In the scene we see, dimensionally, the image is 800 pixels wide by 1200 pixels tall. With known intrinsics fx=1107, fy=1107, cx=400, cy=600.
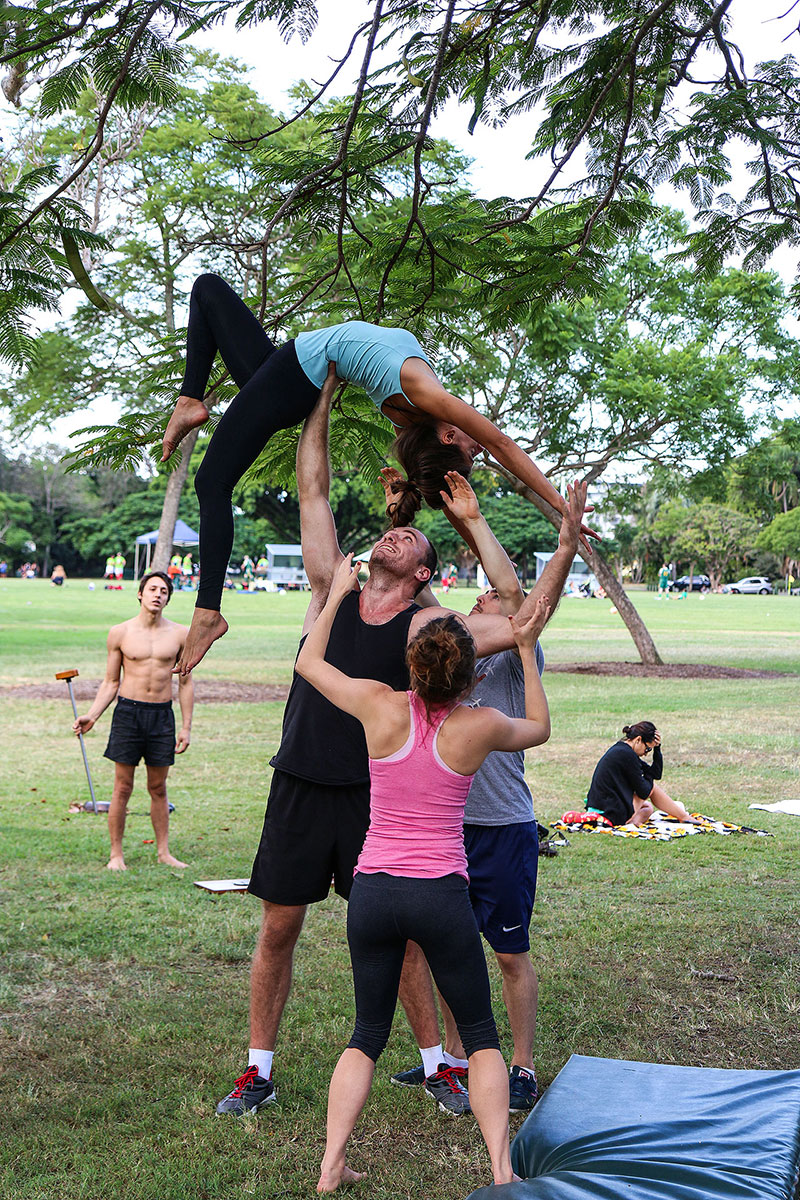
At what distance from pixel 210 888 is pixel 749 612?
155 feet

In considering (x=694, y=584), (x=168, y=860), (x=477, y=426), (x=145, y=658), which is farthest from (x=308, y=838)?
(x=694, y=584)

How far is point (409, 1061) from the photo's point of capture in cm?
459

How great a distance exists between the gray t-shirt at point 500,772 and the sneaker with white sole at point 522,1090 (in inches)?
37.7

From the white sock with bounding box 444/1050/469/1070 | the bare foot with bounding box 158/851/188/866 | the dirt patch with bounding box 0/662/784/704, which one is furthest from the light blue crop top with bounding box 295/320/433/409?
the dirt patch with bounding box 0/662/784/704

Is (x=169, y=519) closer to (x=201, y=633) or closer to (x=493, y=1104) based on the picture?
(x=201, y=633)

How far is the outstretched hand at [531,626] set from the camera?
349cm

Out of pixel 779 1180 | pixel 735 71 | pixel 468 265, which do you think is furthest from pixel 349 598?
pixel 735 71

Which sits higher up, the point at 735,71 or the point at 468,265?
the point at 735,71

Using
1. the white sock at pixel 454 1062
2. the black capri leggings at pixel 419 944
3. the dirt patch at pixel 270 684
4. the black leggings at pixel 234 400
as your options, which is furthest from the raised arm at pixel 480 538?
the dirt patch at pixel 270 684

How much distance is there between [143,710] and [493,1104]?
5.28 metres

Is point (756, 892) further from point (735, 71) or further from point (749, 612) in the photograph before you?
point (749, 612)

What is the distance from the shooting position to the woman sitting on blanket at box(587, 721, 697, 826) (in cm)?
924

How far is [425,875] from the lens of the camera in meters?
3.21

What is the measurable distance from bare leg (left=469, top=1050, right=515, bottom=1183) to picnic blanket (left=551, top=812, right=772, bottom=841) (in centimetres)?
596
